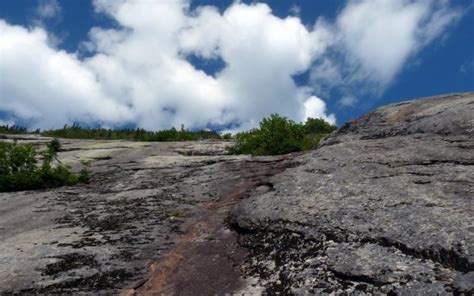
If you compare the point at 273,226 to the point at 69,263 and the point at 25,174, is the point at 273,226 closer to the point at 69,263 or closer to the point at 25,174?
the point at 69,263

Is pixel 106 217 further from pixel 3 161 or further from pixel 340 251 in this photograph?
pixel 3 161

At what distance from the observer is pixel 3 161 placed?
17.7m

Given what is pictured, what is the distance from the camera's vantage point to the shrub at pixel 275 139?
20.3m

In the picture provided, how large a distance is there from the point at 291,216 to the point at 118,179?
7.81 meters

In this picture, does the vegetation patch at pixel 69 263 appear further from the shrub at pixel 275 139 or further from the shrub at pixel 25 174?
the shrub at pixel 275 139

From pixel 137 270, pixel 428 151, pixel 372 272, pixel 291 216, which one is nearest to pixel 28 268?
pixel 137 270

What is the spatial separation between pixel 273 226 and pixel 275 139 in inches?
437

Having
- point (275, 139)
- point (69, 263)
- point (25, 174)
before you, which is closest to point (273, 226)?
point (69, 263)

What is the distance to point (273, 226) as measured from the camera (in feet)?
32.7

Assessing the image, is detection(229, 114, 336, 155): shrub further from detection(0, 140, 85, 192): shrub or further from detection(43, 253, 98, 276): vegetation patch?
detection(43, 253, 98, 276): vegetation patch

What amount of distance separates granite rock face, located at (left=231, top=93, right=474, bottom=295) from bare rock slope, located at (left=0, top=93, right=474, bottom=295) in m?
0.02

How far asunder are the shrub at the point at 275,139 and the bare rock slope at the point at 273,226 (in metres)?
4.15

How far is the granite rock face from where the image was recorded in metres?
7.51

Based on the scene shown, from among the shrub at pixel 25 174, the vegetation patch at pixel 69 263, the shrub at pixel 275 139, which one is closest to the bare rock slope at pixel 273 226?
the vegetation patch at pixel 69 263
